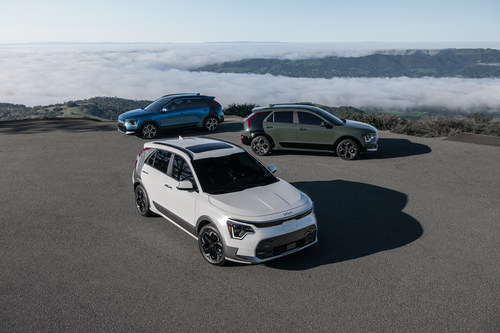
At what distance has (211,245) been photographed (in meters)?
5.70

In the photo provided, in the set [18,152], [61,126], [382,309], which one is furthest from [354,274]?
[61,126]

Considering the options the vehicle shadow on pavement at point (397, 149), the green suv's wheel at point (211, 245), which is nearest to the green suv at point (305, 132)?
the vehicle shadow on pavement at point (397, 149)

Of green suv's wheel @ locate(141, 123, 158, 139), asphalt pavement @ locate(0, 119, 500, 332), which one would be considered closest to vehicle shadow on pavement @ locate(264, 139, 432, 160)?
asphalt pavement @ locate(0, 119, 500, 332)

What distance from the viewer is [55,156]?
12914 millimetres

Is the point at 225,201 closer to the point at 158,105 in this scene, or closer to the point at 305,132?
the point at 305,132

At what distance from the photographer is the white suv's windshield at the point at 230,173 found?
596cm

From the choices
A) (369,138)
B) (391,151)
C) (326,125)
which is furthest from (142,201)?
(391,151)

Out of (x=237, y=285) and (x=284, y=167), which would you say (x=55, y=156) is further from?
(x=237, y=285)

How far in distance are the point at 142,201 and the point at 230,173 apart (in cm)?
231

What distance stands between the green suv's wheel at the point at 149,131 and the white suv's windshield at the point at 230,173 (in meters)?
9.53

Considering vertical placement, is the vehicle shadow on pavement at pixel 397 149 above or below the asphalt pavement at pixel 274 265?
above

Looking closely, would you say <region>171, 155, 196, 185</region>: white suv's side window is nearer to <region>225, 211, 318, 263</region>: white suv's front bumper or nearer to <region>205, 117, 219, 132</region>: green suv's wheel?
<region>225, 211, 318, 263</region>: white suv's front bumper

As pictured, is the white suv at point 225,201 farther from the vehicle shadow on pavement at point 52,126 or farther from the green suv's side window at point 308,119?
the vehicle shadow on pavement at point 52,126

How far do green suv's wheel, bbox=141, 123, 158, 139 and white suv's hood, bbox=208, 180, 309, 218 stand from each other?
1031 centimetres
